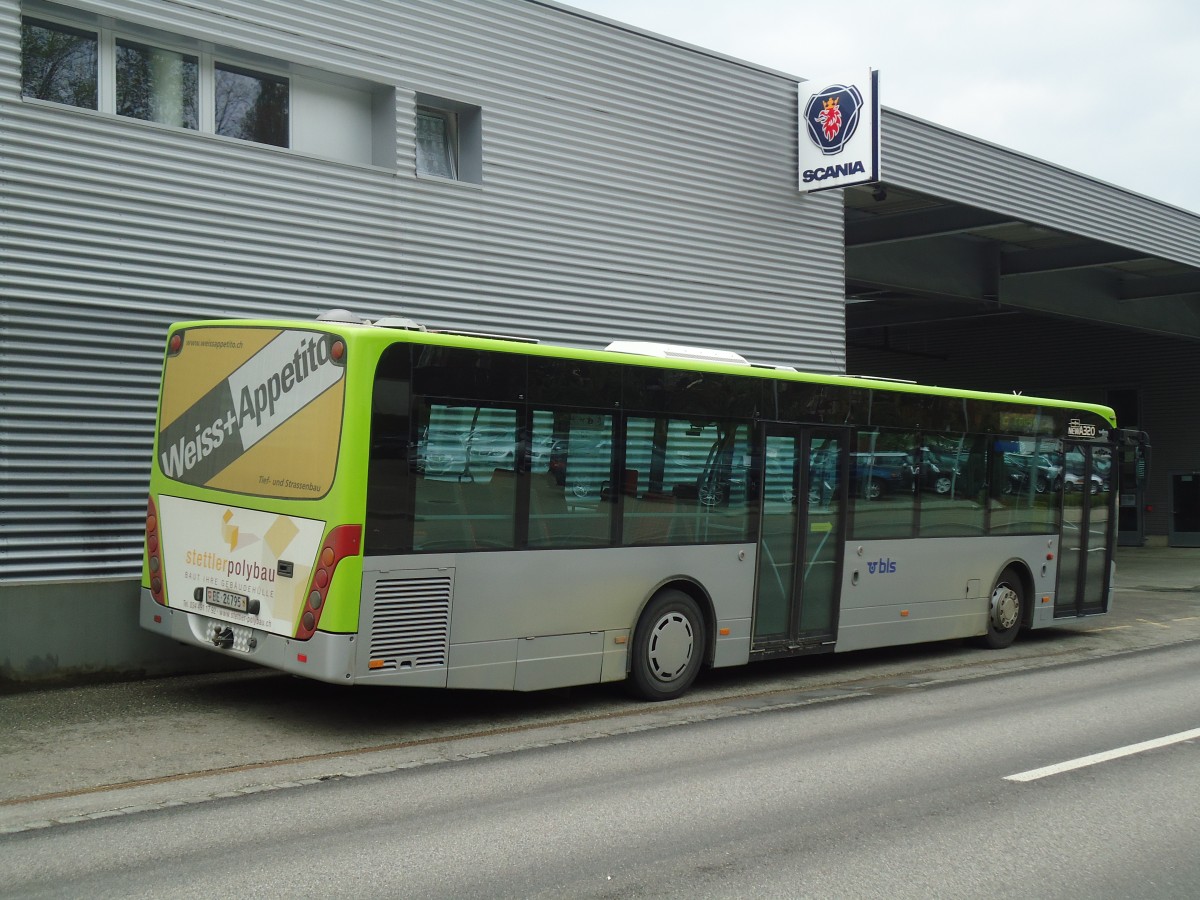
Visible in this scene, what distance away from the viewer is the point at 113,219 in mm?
10898

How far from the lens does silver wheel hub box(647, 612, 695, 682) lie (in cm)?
1021

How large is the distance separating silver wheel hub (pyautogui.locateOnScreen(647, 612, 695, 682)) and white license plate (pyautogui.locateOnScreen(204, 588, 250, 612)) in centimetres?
327

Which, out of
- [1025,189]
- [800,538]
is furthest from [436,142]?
[1025,189]

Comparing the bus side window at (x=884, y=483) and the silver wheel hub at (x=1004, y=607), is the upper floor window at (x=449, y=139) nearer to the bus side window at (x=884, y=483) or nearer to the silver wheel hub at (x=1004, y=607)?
the bus side window at (x=884, y=483)

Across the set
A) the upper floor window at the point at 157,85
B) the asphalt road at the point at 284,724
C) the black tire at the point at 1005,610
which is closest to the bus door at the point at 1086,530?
the black tire at the point at 1005,610

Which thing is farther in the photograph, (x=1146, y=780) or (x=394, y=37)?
(x=394, y=37)

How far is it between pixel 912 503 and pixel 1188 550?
23.6 meters

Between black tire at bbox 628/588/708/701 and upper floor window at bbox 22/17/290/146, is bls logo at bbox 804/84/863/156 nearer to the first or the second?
upper floor window at bbox 22/17/290/146

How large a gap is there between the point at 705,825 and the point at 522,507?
326cm

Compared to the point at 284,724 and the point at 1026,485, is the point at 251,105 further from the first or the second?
the point at 1026,485

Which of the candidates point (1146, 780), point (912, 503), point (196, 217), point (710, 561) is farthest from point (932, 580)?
point (196, 217)

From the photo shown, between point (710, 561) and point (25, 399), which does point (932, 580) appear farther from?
point (25, 399)

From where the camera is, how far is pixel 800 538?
1138 centimetres

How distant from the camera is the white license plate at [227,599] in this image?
868cm
